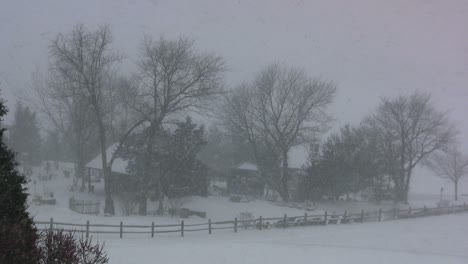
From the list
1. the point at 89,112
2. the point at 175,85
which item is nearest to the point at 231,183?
the point at 175,85

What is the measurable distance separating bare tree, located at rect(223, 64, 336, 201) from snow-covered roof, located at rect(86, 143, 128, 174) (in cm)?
633

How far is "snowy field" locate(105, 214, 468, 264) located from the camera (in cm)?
1289

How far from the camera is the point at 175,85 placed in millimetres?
24062

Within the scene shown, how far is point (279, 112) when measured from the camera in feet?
83.6

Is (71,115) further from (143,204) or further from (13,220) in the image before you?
(13,220)

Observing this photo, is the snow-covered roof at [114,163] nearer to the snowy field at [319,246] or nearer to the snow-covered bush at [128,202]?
the snow-covered bush at [128,202]

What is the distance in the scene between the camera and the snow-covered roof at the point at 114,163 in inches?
940

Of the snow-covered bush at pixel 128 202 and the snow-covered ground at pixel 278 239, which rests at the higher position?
the snow-covered bush at pixel 128 202

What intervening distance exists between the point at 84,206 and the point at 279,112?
12146 millimetres

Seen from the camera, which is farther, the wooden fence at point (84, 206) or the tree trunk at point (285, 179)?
the tree trunk at point (285, 179)

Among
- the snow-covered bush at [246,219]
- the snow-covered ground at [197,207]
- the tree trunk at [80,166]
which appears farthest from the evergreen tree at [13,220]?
the tree trunk at [80,166]

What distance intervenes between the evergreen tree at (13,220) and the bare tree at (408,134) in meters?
20.8

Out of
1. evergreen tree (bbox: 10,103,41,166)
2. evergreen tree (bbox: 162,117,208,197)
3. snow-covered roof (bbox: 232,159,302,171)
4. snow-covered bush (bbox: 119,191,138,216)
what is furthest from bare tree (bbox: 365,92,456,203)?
evergreen tree (bbox: 10,103,41,166)

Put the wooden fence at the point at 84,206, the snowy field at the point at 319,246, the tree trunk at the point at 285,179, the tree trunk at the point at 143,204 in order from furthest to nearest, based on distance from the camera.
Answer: the tree trunk at the point at 285,179, the tree trunk at the point at 143,204, the wooden fence at the point at 84,206, the snowy field at the point at 319,246
